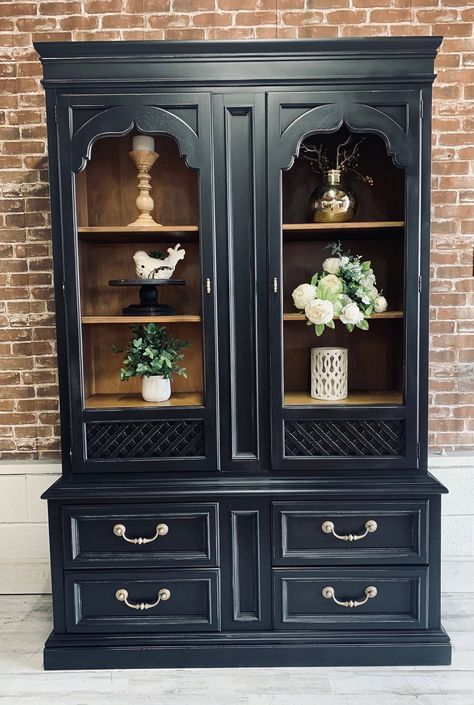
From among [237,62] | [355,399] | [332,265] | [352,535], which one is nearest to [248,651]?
[352,535]

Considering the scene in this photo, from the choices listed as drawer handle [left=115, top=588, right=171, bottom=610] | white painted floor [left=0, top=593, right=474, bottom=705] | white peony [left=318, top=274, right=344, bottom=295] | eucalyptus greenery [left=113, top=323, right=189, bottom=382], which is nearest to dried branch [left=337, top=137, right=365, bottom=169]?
white peony [left=318, top=274, right=344, bottom=295]

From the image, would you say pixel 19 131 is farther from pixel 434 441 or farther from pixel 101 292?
pixel 434 441

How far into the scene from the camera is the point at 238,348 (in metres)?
2.23

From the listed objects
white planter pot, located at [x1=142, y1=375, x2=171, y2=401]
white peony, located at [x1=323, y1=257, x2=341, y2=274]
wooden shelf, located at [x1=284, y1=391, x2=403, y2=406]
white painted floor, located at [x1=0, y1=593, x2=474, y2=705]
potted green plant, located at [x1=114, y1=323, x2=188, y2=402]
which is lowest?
white painted floor, located at [x1=0, y1=593, x2=474, y2=705]

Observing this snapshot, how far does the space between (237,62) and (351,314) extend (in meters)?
1.11

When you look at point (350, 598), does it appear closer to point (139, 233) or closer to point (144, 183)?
point (139, 233)

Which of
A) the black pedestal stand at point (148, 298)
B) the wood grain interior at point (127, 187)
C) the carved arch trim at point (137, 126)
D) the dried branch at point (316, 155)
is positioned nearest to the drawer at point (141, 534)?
the black pedestal stand at point (148, 298)

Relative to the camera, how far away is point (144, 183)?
7.97 ft

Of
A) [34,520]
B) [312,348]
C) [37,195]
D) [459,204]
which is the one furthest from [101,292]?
[459,204]

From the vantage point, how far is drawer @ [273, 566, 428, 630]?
221 centimetres

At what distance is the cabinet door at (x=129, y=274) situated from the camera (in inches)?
84.0

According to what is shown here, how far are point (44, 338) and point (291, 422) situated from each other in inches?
55.7

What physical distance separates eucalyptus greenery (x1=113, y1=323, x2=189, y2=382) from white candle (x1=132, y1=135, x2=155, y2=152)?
0.79 m

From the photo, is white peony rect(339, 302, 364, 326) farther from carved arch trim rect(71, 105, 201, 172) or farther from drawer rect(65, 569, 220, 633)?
drawer rect(65, 569, 220, 633)
